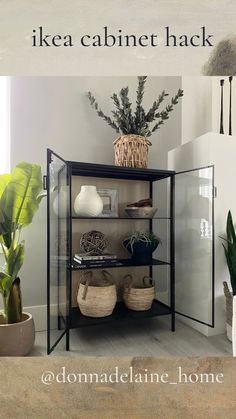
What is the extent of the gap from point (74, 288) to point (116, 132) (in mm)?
528

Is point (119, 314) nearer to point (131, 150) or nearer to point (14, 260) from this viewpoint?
point (14, 260)

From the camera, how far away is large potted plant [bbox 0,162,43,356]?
0.66 meters

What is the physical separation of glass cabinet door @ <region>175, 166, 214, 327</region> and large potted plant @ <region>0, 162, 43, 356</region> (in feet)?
1.50

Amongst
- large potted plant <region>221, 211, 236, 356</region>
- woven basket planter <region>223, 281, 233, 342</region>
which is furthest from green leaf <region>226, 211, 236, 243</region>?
woven basket planter <region>223, 281, 233, 342</region>

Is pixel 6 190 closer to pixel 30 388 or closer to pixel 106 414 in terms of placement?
pixel 30 388

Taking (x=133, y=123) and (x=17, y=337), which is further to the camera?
(x=133, y=123)

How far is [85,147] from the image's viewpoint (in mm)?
→ 728

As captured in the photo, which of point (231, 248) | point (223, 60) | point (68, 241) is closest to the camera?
point (223, 60)

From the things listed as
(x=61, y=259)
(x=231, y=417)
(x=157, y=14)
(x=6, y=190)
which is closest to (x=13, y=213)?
(x=6, y=190)

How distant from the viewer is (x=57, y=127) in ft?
2.27

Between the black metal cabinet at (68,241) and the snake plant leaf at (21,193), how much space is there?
54 mm

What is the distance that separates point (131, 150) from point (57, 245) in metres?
0.41

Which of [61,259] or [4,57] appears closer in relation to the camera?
[4,57]

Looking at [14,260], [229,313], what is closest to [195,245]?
[229,313]
